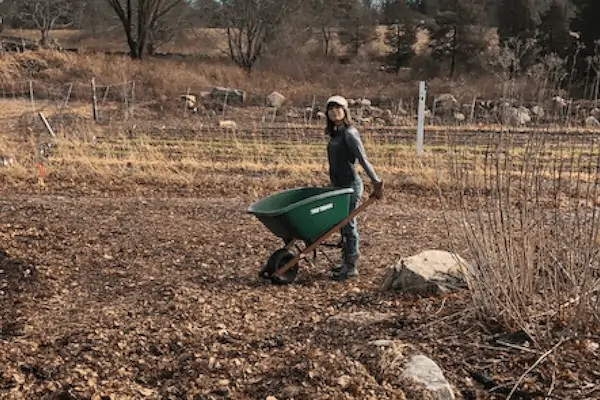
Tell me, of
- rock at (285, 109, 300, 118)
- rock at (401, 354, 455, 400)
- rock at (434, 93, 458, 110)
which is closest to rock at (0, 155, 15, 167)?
rock at (401, 354, 455, 400)

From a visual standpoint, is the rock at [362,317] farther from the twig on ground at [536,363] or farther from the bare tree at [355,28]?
the bare tree at [355,28]

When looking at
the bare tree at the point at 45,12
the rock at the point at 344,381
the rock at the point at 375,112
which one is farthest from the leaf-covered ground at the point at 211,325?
the bare tree at the point at 45,12

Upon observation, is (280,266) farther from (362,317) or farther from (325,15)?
(325,15)

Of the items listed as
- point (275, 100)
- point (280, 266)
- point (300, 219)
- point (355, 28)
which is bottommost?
point (275, 100)

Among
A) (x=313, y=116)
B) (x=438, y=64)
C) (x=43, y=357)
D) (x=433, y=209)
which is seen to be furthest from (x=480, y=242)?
(x=438, y=64)

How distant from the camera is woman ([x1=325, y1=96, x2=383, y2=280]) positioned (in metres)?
4.86

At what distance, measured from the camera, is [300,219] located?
4703 millimetres

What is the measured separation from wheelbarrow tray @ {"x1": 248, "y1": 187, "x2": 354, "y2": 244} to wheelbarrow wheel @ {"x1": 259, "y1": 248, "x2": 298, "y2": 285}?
13cm

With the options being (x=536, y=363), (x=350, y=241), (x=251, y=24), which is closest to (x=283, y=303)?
(x=350, y=241)

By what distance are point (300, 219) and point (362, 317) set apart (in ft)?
3.09

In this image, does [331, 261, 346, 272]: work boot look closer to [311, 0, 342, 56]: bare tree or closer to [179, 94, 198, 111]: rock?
[179, 94, 198, 111]: rock

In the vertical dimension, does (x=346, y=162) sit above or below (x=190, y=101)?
above

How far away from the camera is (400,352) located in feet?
11.0

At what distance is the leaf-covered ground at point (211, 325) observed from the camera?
3.18 metres
